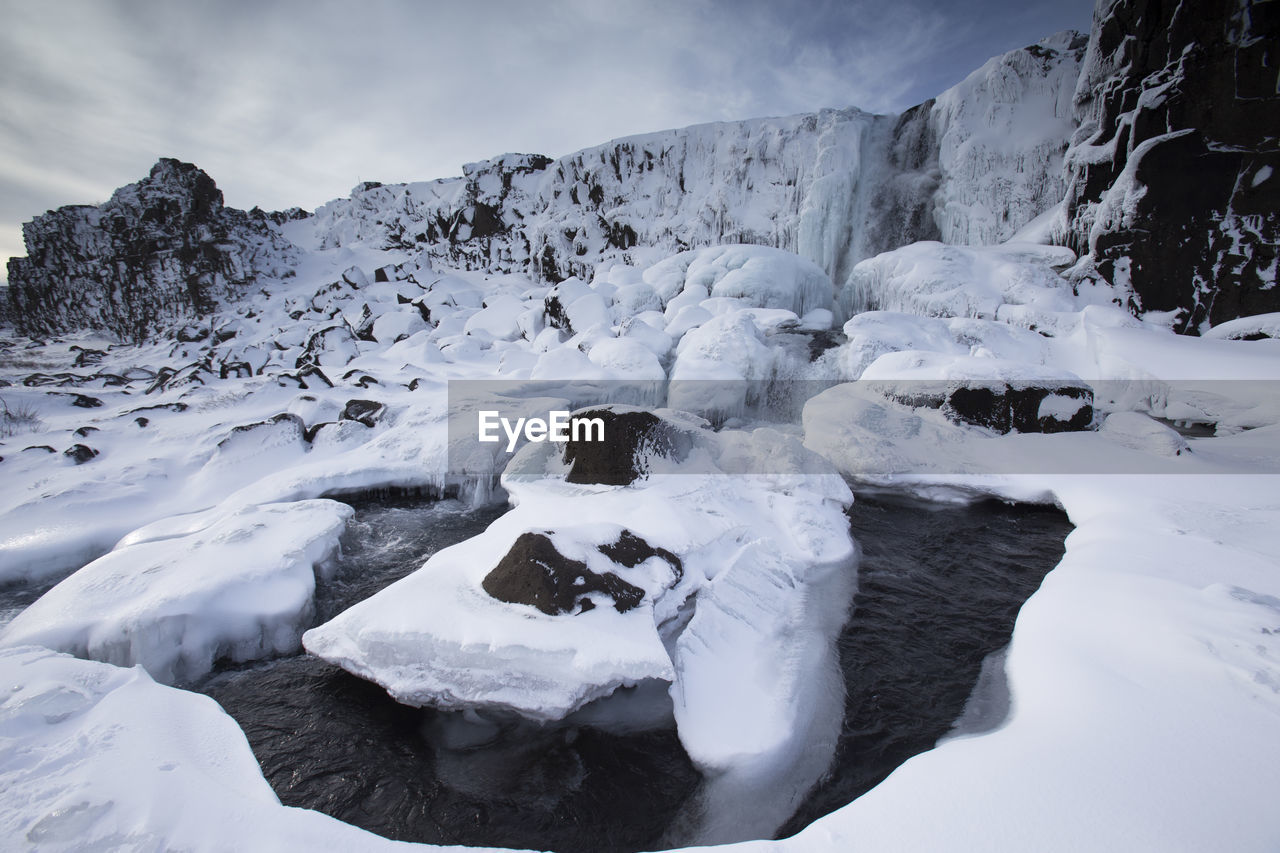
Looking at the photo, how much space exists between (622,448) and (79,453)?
403 inches

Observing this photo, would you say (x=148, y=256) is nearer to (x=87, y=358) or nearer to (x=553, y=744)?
(x=87, y=358)

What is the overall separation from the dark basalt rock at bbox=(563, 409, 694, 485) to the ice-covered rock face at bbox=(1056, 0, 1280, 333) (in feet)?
47.3

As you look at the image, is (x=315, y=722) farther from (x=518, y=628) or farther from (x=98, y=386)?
(x=98, y=386)

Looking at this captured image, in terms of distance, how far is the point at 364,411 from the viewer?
37.8 feet

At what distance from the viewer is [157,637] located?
4434 mm

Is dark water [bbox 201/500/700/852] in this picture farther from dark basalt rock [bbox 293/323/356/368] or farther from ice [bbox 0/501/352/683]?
dark basalt rock [bbox 293/323/356/368]

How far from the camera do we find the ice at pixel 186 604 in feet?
14.3

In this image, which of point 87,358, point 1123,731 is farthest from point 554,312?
point 87,358

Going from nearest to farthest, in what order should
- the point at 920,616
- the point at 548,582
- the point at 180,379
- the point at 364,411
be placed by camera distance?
the point at 548,582 < the point at 920,616 < the point at 364,411 < the point at 180,379

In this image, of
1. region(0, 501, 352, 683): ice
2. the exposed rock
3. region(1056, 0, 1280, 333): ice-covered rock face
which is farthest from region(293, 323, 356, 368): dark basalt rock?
region(1056, 0, 1280, 333): ice-covered rock face

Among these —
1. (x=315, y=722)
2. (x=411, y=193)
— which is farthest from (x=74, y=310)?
(x=315, y=722)

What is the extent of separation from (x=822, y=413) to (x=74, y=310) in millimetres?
62311

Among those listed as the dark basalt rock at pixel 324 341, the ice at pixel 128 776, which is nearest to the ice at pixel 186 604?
the ice at pixel 128 776

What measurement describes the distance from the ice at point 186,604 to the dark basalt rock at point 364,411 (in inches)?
220
